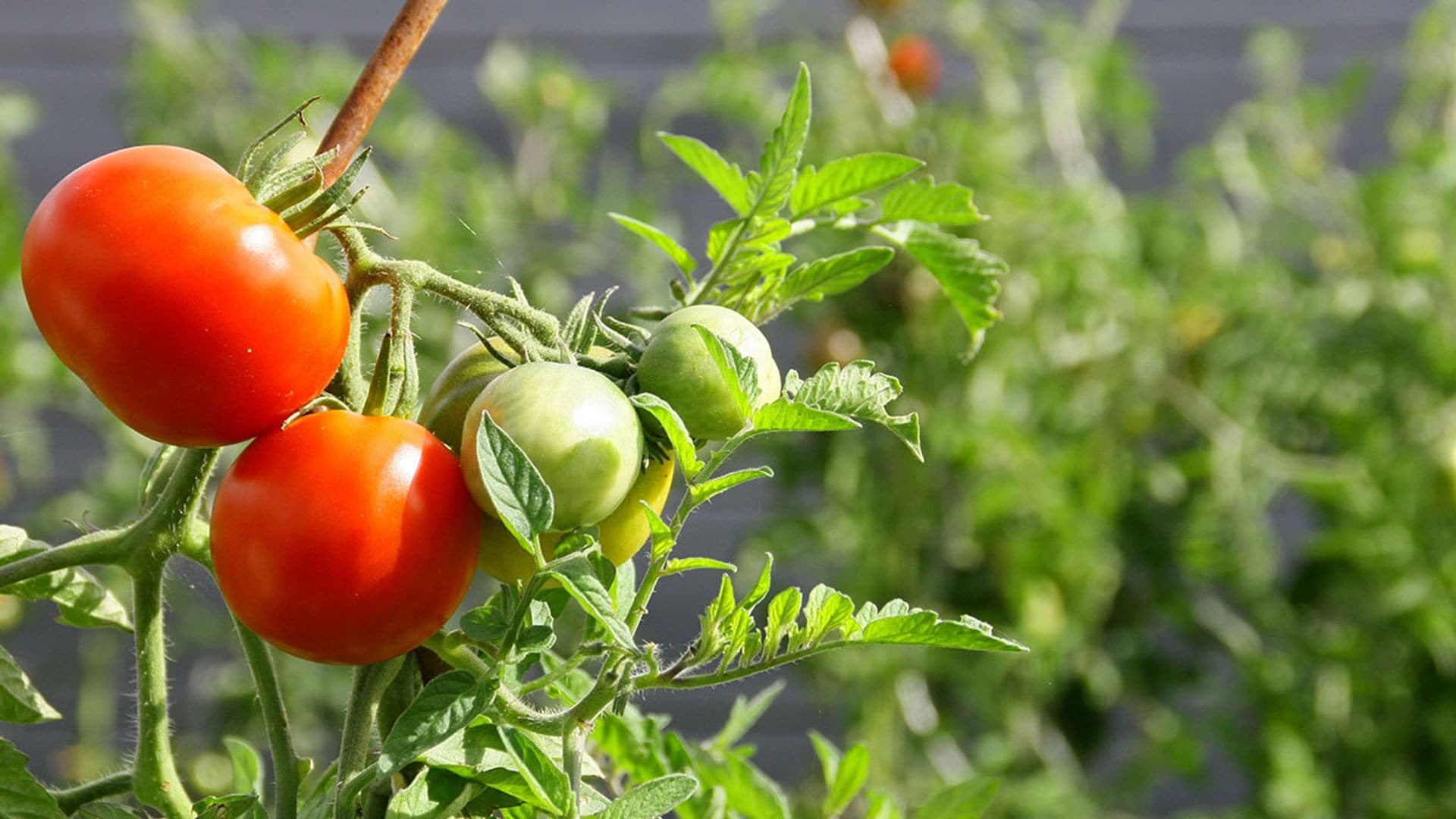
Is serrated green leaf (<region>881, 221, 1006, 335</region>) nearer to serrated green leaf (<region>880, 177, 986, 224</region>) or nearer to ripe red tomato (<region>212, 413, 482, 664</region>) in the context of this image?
serrated green leaf (<region>880, 177, 986, 224</region>)

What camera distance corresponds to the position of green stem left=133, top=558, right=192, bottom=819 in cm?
51

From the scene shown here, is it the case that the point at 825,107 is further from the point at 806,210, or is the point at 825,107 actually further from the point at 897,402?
the point at 806,210

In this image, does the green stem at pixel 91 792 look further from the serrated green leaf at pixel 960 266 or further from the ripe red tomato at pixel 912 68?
the ripe red tomato at pixel 912 68

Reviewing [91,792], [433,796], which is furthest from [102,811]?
[433,796]

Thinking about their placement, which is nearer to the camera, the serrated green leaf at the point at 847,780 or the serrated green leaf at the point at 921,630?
the serrated green leaf at the point at 921,630

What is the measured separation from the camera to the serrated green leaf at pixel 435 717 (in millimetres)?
423

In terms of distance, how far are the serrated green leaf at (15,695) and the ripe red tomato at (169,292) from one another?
0.14 m

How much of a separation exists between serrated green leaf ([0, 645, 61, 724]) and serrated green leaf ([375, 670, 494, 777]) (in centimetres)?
19

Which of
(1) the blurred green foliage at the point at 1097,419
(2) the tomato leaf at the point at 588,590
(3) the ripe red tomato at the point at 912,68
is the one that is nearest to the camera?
(2) the tomato leaf at the point at 588,590

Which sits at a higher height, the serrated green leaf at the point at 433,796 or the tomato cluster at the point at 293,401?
the tomato cluster at the point at 293,401

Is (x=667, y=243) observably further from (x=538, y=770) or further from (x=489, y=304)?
(x=538, y=770)

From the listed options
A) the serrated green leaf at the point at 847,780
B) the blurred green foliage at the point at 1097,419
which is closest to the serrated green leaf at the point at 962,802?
the serrated green leaf at the point at 847,780

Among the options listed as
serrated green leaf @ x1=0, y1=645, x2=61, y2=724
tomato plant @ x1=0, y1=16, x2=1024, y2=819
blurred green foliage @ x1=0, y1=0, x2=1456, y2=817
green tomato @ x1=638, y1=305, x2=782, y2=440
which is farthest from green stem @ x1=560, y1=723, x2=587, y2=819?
blurred green foliage @ x1=0, y1=0, x2=1456, y2=817

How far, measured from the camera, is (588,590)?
1.38 feet
